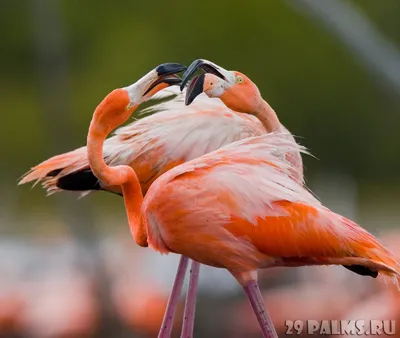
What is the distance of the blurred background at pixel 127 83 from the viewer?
789cm

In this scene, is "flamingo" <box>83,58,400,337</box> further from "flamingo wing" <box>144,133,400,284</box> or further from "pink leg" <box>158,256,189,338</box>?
"pink leg" <box>158,256,189,338</box>

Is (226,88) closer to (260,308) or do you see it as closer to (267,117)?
(267,117)

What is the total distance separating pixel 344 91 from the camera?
16.9 metres

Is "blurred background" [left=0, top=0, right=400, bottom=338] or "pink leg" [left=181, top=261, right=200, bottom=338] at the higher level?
"pink leg" [left=181, top=261, right=200, bottom=338]

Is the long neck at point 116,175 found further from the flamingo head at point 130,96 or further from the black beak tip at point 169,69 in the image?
the black beak tip at point 169,69

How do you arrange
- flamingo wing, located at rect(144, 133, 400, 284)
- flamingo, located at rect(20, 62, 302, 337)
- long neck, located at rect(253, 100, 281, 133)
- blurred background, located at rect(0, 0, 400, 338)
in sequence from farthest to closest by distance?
1. blurred background, located at rect(0, 0, 400, 338)
2. flamingo, located at rect(20, 62, 302, 337)
3. long neck, located at rect(253, 100, 281, 133)
4. flamingo wing, located at rect(144, 133, 400, 284)

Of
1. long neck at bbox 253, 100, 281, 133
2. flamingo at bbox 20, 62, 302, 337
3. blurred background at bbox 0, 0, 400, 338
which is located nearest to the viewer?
long neck at bbox 253, 100, 281, 133

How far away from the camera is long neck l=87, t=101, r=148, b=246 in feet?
13.3

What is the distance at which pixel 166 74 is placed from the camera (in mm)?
4105

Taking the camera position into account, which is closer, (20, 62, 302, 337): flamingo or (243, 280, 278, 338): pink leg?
(243, 280, 278, 338): pink leg

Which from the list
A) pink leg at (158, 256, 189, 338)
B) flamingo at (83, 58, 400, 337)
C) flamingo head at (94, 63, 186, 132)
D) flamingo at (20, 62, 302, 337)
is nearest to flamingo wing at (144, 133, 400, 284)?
flamingo at (83, 58, 400, 337)

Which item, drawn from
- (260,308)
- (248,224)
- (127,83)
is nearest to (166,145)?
(248,224)

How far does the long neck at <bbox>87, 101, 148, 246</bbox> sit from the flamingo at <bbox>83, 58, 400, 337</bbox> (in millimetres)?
33

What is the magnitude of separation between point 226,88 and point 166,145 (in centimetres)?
42
